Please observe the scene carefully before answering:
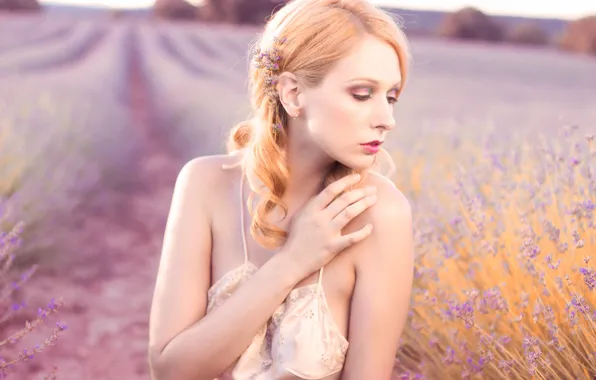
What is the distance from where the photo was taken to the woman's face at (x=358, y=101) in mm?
1795

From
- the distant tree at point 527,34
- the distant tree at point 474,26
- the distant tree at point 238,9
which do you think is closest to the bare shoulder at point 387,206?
the distant tree at point 527,34

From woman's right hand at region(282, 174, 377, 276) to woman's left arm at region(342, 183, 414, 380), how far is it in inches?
1.8

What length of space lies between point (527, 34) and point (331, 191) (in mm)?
7444

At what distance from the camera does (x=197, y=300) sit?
196 centimetres

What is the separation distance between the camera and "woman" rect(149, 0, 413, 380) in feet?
5.96

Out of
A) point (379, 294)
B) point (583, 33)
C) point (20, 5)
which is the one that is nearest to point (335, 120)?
point (379, 294)

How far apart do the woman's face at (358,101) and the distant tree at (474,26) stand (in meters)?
7.73

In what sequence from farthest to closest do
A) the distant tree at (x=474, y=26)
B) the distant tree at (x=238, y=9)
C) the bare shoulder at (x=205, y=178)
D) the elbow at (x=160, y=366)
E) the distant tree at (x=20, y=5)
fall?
the distant tree at (x=20, y=5) < the distant tree at (x=238, y=9) < the distant tree at (x=474, y=26) < the bare shoulder at (x=205, y=178) < the elbow at (x=160, y=366)

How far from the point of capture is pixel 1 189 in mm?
4484

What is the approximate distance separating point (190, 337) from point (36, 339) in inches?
83.5

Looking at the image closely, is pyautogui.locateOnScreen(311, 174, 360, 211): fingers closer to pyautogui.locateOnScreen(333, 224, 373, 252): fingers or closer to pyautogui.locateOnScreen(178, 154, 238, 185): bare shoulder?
pyautogui.locateOnScreen(333, 224, 373, 252): fingers

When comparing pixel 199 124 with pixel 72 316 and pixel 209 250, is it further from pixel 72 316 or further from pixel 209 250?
pixel 209 250

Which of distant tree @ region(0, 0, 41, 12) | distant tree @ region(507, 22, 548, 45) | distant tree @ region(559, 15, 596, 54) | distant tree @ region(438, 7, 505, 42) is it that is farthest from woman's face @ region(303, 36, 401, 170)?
distant tree @ region(0, 0, 41, 12)

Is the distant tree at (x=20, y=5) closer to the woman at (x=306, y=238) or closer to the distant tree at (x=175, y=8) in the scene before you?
the distant tree at (x=175, y=8)
